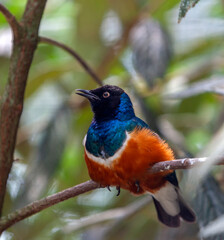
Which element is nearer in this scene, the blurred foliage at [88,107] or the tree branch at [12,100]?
the tree branch at [12,100]

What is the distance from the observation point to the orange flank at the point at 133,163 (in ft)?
7.40

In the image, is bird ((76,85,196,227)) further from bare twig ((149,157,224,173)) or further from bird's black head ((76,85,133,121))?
bare twig ((149,157,224,173))

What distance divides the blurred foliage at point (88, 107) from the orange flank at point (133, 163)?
411mm

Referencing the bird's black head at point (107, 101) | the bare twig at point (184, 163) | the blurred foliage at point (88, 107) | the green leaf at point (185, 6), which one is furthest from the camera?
the blurred foliage at point (88, 107)

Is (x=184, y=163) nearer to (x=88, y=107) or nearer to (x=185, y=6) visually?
(x=185, y=6)

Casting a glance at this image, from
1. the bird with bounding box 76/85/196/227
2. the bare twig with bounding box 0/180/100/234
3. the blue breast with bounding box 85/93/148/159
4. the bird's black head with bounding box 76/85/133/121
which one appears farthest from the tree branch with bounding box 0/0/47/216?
the bird's black head with bounding box 76/85/133/121

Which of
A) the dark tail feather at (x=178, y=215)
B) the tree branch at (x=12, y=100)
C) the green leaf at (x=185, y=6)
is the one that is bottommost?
the dark tail feather at (x=178, y=215)

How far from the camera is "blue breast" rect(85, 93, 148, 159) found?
240cm

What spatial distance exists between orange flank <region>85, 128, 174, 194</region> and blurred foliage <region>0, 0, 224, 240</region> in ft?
1.35

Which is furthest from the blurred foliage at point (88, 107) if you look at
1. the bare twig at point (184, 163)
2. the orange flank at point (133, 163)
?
the bare twig at point (184, 163)

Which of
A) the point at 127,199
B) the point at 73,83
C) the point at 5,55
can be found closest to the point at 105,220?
the point at 127,199

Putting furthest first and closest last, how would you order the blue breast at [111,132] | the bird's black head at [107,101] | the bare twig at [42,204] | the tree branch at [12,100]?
the bird's black head at [107,101], the blue breast at [111,132], the tree branch at [12,100], the bare twig at [42,204]

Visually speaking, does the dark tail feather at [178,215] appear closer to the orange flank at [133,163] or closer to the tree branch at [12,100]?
the orange flank at [133,163]

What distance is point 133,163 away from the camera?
7.36 feet
